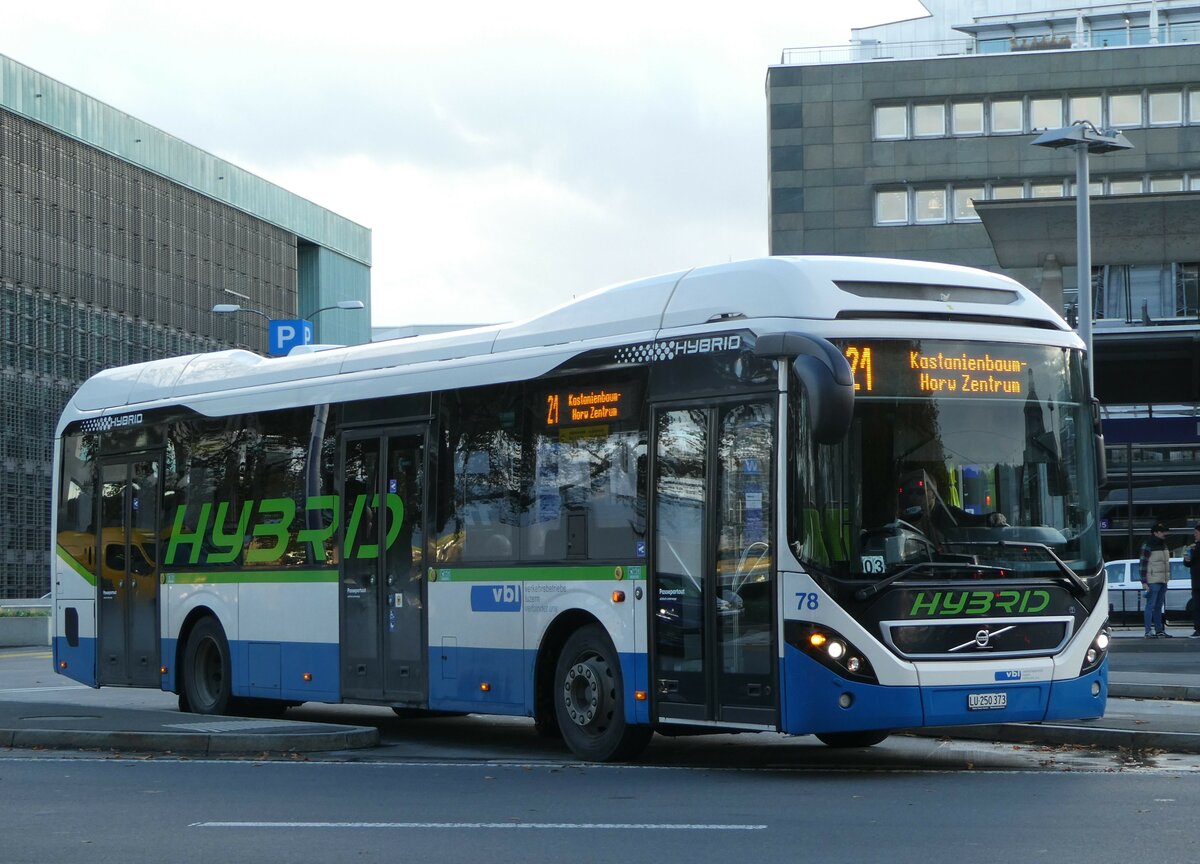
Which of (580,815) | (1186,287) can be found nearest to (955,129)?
(1186,287)

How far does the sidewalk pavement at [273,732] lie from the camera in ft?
45.5

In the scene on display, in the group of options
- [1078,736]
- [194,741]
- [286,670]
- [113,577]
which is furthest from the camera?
[113,577]

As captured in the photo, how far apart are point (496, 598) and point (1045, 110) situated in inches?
2364

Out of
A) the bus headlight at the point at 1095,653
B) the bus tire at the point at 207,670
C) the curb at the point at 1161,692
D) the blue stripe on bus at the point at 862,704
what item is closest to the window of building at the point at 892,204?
the curb at the point at 1161,692

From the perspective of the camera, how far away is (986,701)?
12125 mm

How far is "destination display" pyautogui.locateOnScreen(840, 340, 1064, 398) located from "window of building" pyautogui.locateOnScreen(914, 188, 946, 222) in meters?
59.7

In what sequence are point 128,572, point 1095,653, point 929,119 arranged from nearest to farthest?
point 1095,653
point 128,572
point 929,119

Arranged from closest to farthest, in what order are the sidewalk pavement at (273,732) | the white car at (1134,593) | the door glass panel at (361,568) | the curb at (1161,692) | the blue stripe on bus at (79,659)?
the sidewalk pavement at (273,732) < the door glass panel at (361,568) < the curb at (1161,692) < the blue stripe on bus at (79,659) < the white car at (1134,593)

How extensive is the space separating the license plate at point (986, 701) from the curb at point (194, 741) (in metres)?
5.14

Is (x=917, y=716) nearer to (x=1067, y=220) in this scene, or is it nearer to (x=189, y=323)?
(x=1067, y=220)

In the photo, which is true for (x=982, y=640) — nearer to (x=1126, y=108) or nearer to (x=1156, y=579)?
(x=1156, y=579)

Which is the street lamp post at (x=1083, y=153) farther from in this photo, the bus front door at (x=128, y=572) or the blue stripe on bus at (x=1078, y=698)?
the blue stripe on bus at (x=1078, y=698)

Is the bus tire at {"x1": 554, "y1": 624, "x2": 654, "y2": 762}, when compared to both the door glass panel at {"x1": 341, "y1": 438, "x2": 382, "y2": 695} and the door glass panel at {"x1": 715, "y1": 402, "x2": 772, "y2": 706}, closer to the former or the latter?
the door glass panel at {"x1": 715, "y1": 402, "x2": 772, "y2": 706}

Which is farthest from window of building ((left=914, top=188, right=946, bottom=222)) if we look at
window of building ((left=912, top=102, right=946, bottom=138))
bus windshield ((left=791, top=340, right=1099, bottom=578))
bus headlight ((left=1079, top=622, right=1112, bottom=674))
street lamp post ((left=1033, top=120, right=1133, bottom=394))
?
bus headlight ((left=1079, top=622, right=1112, bottom=674))
